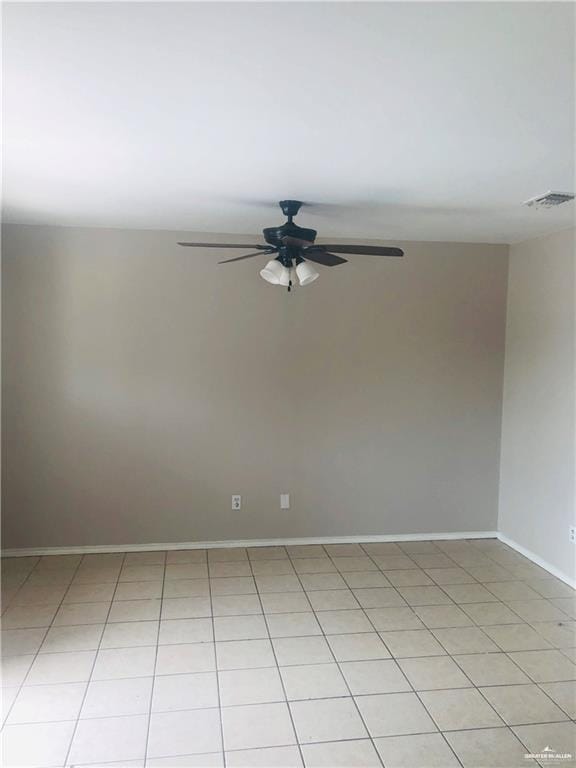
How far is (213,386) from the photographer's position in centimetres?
414

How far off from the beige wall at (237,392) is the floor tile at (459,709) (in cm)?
191

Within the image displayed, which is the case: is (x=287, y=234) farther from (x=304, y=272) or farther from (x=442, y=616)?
(x=442, y=616)

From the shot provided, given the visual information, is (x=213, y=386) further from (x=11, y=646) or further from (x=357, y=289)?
(x=11, y=646)

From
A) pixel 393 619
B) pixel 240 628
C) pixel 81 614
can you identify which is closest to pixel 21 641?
pixel 81 614

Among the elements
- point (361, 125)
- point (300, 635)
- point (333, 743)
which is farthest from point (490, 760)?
point (361, 125)

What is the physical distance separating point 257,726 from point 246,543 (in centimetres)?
199

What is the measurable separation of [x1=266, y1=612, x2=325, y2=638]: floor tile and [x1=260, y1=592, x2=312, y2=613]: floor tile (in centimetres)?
6

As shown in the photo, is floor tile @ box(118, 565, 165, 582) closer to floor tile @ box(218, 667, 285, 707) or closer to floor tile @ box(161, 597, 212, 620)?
floor tile @ box(161, 597, 212, 620)

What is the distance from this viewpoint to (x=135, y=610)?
3.26 meters

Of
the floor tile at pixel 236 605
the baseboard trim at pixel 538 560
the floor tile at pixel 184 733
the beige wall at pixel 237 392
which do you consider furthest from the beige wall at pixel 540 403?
the floor tile at pixel 184 733

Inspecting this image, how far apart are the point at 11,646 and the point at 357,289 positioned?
10.1ft

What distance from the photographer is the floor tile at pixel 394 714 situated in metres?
2.28

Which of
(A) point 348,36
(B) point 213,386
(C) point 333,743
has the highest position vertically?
(A) point 348,36

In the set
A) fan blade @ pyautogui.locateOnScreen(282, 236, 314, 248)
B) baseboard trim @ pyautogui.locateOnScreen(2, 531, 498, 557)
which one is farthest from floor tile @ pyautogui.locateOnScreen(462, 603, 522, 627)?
fan blade @ pyautogui.locateOnScreen(282, 236, 314, 248)
